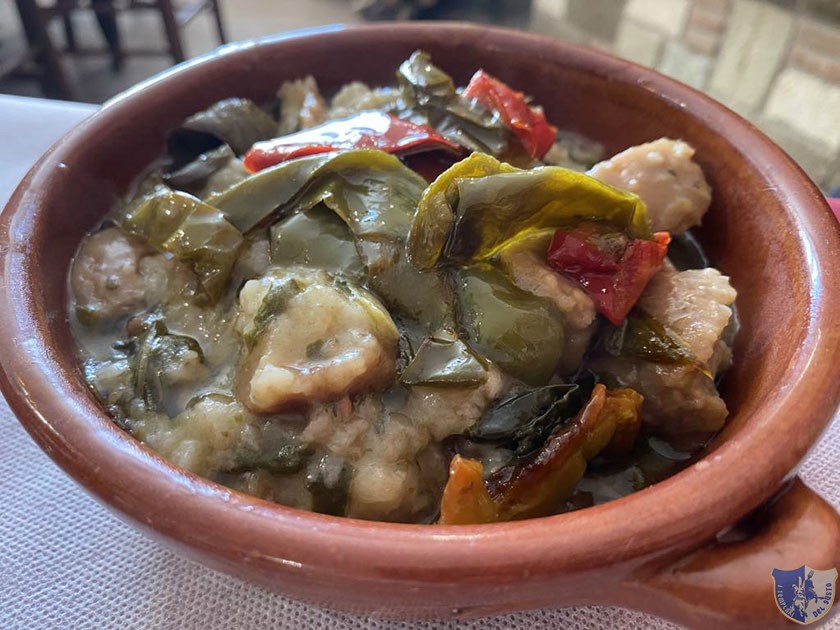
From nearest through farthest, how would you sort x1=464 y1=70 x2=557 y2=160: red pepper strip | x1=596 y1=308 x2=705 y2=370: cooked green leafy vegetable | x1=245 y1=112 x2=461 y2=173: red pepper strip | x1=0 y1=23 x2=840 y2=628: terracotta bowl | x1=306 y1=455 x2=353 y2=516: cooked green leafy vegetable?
1. x1=0 y1=23 x2=840 y2=628: terracotta bowl
2. x1=306 y1=455 x2=353 y2=516: cooked green leafy vegetable
3. x1=596 y1=308 x2=705 y2=370: cooked green leafy vegetable
4. x1=245 y1=112 x2=461 y2=173: red pepper strip
5. x1=464 y1=70 x2=557 y2=160: red pepper strip

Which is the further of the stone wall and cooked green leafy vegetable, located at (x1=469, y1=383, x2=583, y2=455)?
the stone wall

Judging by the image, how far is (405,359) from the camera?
3.19 ft

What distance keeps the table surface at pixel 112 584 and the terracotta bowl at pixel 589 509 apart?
156 millimetres

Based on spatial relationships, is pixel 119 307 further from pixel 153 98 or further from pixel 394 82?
pixel 394 82

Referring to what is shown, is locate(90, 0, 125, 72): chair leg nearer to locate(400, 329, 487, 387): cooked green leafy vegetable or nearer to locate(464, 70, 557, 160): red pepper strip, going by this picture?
locate(464, 70, 557, 160): red pepper strip

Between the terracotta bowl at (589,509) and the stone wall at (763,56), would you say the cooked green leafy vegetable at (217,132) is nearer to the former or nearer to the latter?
the terracotta bowl at (589,509)

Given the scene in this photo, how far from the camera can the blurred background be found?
3.09m

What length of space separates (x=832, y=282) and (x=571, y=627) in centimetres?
54

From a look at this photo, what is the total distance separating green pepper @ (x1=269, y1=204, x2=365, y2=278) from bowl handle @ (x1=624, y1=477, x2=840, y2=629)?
1.70 ft

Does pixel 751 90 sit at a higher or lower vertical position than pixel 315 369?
lower

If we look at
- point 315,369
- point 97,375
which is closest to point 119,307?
point 97,375

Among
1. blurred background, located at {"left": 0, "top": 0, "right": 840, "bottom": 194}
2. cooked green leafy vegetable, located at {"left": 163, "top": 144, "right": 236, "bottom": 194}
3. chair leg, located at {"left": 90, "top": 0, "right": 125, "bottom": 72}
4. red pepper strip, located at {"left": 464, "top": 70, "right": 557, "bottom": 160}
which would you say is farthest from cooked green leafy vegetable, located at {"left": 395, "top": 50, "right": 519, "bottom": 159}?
chair leg, located at {"left": 90, "top": 0, "right": 125, "bottom": 72}

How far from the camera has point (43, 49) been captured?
3.53m

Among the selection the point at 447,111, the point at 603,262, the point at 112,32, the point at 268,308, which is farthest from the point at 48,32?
the point at 603,262
